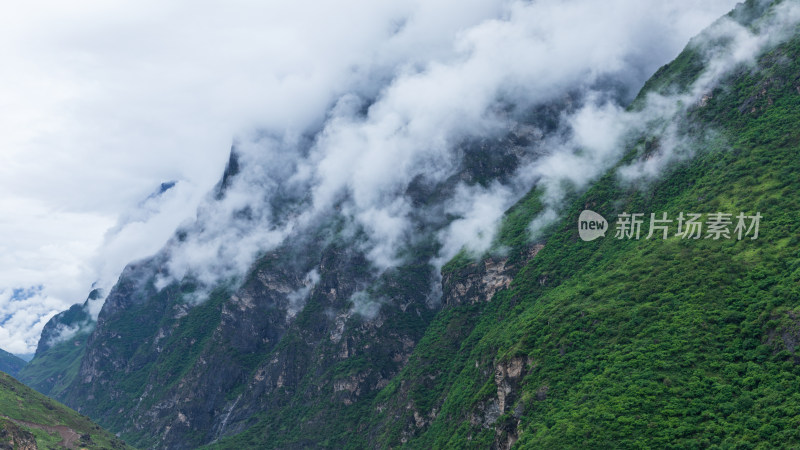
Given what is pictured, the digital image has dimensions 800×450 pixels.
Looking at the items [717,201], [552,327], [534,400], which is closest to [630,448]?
[534,400]

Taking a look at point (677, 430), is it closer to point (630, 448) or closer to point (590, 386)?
point (630, 448)

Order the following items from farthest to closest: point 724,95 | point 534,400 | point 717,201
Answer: point 724,95
point 717,201
point 534,400

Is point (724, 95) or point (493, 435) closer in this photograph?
point (493, 435)

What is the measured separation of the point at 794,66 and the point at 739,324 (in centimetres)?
9814

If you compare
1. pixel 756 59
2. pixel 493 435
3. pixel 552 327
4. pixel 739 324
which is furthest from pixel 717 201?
pixel 493 435

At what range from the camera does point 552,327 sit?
163 metres

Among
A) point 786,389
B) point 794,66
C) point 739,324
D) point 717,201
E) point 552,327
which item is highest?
point 794,66

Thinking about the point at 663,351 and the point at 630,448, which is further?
the point at 663,351

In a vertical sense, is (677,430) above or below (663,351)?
below

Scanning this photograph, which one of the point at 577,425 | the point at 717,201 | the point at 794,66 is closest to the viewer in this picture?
the point at 577,425

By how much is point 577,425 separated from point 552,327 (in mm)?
41273

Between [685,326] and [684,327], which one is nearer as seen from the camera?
[684,327]

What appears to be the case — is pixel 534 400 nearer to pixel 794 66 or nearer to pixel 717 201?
pixel 717 201

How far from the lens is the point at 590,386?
134 metres
